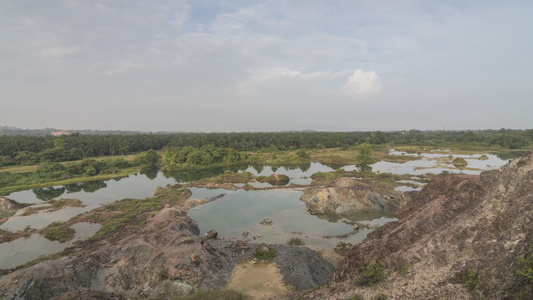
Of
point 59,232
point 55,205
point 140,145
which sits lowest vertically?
point 55,205

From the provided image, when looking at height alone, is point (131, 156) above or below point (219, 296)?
above

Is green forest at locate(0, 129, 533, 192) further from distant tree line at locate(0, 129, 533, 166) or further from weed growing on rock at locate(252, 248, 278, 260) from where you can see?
weed growing on rock at locate(252, 248, 278, 260)

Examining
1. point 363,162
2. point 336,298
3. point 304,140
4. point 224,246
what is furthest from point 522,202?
point 304,140

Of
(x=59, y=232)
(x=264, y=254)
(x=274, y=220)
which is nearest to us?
(x=264, y=254)

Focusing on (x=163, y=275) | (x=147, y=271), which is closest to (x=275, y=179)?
(x=147, y=271)

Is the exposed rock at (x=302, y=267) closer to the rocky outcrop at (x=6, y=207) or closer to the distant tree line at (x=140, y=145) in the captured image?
the rocky outcrop at (x=6, y=207)

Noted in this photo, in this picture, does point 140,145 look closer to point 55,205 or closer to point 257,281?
point 55,205
